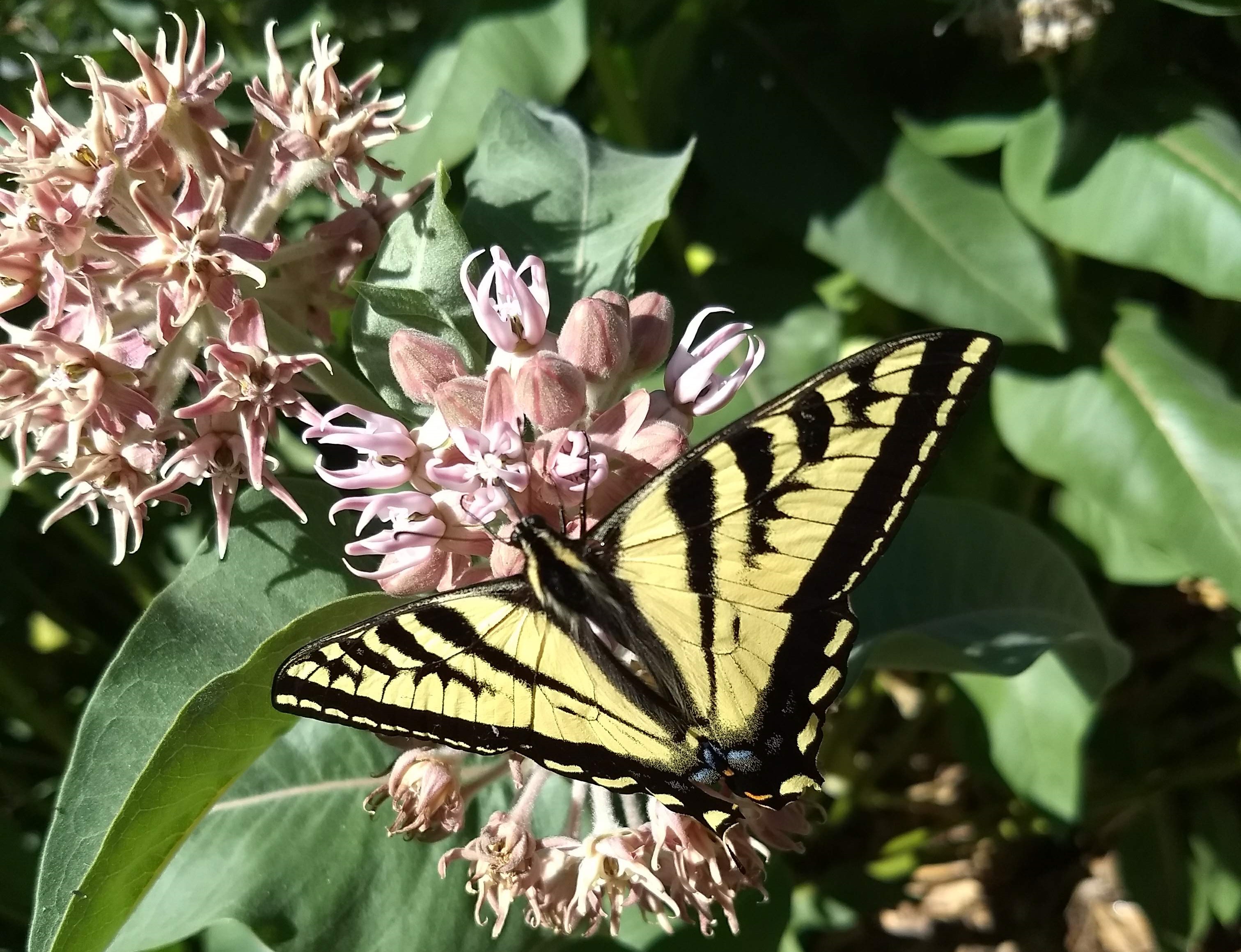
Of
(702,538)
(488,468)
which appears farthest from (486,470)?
(702,538)

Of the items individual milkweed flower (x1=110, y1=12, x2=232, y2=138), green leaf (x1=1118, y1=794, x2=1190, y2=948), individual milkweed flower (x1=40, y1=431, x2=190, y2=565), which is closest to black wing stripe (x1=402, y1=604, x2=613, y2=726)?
individual milkweed flower (x1=40, y1=431, x2=190, y2=565)

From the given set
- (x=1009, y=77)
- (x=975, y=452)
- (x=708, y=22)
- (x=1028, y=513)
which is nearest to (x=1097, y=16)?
(x=1009, y=77)

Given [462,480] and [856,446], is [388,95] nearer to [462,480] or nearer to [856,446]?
[462,480]

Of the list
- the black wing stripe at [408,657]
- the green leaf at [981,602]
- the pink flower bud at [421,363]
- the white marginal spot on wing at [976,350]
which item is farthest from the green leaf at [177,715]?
the green leaf at [981,602]

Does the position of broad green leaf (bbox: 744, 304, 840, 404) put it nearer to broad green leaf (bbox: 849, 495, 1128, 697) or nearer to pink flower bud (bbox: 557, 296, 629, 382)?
broad green leaf (bbox: 849, 495, 1128, 697)

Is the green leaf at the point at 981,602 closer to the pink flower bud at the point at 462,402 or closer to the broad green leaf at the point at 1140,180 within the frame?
the broad green leaf at the point at 1140,180
